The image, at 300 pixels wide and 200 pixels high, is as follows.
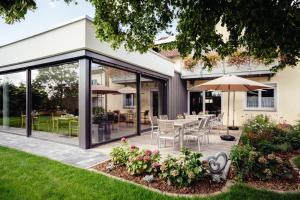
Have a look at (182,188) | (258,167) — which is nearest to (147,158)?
(182,188)

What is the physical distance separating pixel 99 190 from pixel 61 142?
470cm

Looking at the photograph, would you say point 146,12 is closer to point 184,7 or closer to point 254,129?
point 184,7

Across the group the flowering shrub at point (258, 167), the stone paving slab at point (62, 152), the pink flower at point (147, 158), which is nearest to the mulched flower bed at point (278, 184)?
the flowering shrub at point (258, 167)

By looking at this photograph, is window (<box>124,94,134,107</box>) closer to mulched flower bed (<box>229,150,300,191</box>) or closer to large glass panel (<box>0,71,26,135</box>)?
large glass panel (<box>0,71,26,135</box>)

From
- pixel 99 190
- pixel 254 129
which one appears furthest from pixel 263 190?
pixel 254 129

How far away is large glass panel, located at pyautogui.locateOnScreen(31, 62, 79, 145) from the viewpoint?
7.97m

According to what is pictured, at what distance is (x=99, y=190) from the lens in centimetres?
381

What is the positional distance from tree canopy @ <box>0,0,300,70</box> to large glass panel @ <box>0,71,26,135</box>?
6.49 meters

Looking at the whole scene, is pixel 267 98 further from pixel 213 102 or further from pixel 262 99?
pixel 213 102

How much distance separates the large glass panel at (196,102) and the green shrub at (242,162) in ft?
36.8

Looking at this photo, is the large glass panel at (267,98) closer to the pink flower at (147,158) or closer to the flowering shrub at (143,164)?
the flowering shrub at (143,164)

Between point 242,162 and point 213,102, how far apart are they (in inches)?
441

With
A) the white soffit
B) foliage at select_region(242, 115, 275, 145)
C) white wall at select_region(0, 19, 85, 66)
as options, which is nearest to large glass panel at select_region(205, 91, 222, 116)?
foliage at select_region(242, 115, 275, 145)

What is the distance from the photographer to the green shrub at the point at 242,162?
416 centimetres
